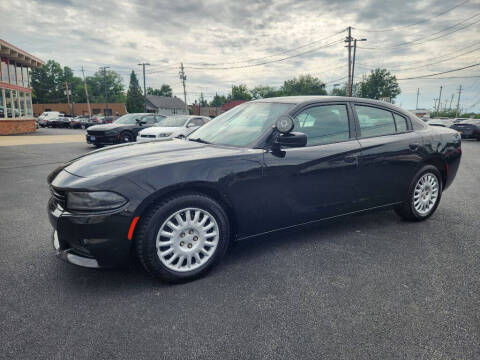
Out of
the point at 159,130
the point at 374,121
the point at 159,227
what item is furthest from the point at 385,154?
the point at 159,130

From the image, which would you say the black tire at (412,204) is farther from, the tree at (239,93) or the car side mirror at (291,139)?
the tree at (239,93)

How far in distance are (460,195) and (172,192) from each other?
209 inches

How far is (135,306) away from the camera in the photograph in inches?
93.4

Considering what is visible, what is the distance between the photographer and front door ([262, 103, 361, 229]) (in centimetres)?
300

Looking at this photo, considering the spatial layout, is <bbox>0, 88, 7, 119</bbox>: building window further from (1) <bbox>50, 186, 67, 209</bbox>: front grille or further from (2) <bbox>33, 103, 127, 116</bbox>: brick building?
(2) <bbox>33, 103, 127, 116</bbox>: brick building

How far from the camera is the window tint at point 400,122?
13.0ft

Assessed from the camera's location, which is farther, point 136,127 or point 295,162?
point 136,127

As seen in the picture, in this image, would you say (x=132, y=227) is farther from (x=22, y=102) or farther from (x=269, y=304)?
(x=22, y=102)

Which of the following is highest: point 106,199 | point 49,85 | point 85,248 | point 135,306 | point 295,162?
point 49,85

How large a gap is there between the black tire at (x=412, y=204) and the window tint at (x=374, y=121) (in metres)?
0.68

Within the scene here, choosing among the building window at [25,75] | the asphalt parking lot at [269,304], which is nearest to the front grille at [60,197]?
the asphalt parking lot at [269,304]

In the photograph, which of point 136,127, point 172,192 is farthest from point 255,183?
point 136,127

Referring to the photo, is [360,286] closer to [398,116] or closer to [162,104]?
[398,116]

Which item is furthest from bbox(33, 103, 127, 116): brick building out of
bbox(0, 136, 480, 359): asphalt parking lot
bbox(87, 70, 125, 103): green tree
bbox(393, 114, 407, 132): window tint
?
bbox(0, 136, 480, 359): asphalt parking lot
